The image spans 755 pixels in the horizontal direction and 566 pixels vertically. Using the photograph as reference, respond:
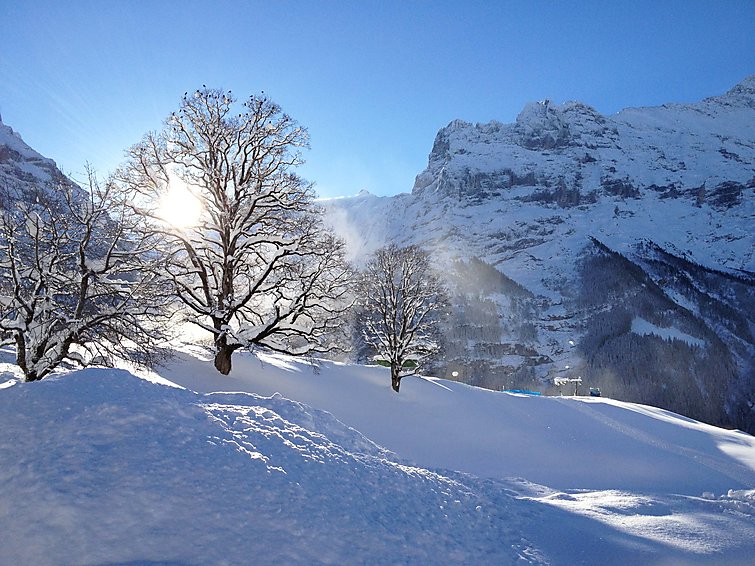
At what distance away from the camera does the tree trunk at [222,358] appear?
559 inches

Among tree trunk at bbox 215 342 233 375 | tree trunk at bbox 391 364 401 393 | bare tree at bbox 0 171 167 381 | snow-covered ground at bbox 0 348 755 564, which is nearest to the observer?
snow-covered ground at bbox 0 348 755 564

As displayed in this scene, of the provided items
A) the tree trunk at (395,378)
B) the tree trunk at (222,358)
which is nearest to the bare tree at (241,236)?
the tree trunk at (222,358)

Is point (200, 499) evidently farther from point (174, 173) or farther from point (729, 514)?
point (174, 173)

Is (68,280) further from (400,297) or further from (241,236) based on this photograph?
(400,297)

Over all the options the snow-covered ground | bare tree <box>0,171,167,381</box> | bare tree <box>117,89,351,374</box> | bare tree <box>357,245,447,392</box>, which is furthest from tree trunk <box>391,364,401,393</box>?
the snow-covered ground

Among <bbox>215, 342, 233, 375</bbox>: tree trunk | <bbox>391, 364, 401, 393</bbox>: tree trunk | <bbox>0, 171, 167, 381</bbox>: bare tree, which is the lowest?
<bbox>391, 364, 401, 393</bbox>: tree trunk

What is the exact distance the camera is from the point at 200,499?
14.0ft

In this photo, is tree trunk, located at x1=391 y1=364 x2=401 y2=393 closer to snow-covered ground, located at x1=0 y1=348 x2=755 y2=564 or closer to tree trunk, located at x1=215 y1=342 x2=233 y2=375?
tree trunk, located at x1=215 y1=342 x2=233 y2=375

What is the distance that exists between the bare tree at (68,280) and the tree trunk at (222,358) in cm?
277

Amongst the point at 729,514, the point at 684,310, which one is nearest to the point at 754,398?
the point at 684,310

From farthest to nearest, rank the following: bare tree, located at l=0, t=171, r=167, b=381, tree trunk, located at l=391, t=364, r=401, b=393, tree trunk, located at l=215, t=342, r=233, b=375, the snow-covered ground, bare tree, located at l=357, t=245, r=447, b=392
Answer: bare tree, located at l=357, t=245, r=447, b=392 → tree trunk, located at l=391, t=364, r=401, b=393 → tree trunk, located at l=215, t=342, r=233, b=375 → bare tree, located at l=0, t=171, r=167, b=381 → the snow-covered ground

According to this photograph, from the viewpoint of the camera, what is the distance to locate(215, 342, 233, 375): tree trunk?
14.2 m

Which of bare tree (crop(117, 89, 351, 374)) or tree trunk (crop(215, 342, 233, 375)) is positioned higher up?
bare tree (crop(117, 89, 351, 374))

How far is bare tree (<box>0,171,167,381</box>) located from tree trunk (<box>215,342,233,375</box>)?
277 cm
